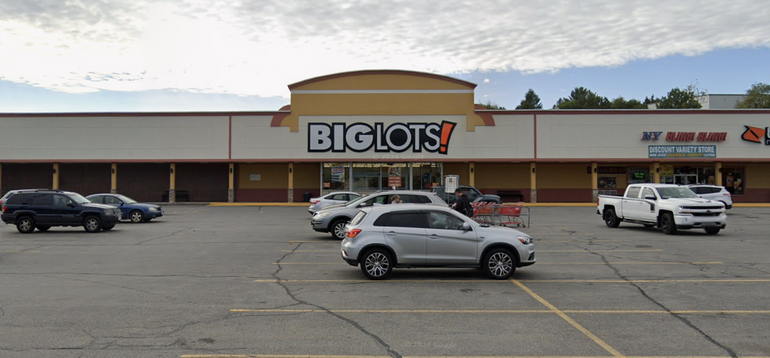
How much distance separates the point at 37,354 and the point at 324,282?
206 inches

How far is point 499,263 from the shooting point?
1076cm

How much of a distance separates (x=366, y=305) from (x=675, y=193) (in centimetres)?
1601

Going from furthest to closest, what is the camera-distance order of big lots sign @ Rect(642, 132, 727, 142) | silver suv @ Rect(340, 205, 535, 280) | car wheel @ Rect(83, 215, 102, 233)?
big lots sign @ Rect(642, 132, 727, 142)
car wheel @ Rect(83, 215, 102, 233)
silver suv @ Rect(340, 205, 535, 280)

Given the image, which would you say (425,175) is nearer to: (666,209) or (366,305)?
(666,209)

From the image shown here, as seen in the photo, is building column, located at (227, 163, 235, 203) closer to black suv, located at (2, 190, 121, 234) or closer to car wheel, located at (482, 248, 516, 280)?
black suv, located at (2, 190, 121, 234)

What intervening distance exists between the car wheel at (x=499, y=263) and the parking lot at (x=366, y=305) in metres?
0.21

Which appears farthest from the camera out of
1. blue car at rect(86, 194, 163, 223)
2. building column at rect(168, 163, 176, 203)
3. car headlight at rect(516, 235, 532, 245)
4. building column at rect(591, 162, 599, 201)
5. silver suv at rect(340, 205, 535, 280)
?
building column at rect(168, 163, 176, 203)

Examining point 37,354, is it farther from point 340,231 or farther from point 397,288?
point 340,231

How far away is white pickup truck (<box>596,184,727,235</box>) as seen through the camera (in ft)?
62.5

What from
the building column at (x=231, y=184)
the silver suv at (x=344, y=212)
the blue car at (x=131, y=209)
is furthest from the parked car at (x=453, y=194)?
the building column at (x=231, y=184)

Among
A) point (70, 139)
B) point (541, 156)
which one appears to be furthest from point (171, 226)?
point (541, 156)

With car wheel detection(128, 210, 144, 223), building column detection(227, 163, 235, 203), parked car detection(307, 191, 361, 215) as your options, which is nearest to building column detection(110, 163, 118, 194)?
building column detection(227, 163, 235, 203)

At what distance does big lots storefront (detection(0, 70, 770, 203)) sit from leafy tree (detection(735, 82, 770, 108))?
42520 millimetres

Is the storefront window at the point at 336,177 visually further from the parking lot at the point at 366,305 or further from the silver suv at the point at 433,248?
the silver suv at the point at 433,248
